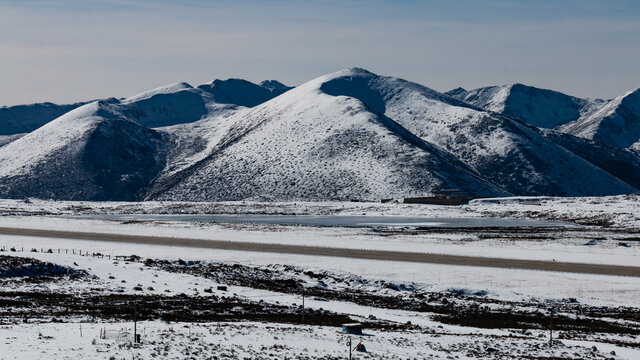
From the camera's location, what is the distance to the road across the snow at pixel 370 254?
60531mm

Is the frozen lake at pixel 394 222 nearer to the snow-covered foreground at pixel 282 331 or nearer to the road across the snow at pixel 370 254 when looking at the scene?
the road across the snow at pixel 370 254

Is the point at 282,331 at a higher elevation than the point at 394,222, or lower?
higher

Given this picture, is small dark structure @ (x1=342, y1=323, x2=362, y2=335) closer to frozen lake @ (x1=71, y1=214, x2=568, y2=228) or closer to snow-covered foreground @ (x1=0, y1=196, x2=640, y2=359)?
→ snow-covered foreground @ (x1=0, y1=196, x2=640, y2=359)

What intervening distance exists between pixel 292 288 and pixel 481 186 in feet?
494

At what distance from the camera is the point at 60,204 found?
180m

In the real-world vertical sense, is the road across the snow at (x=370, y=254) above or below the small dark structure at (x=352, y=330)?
below

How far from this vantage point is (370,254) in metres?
70.9

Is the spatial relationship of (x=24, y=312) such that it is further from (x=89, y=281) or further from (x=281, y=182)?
(x=281, y=182)

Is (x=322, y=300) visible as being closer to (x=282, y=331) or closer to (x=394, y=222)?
(x=282, y=331)

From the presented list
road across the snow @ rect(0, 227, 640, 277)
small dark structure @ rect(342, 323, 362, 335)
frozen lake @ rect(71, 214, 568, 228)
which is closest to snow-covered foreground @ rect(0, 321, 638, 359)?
small dark structure @ rect(342, 323, 362, 335)

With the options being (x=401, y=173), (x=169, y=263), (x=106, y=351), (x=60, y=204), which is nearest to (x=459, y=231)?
(x=169, y=263)

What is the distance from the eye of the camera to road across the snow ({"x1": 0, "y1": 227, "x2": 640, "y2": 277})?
60.5 metres

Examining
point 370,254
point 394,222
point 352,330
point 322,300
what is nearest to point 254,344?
point 352,330

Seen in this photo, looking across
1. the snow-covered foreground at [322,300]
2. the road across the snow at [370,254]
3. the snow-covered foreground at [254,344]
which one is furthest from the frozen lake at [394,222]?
the snow-covered foreground at [254,344]
